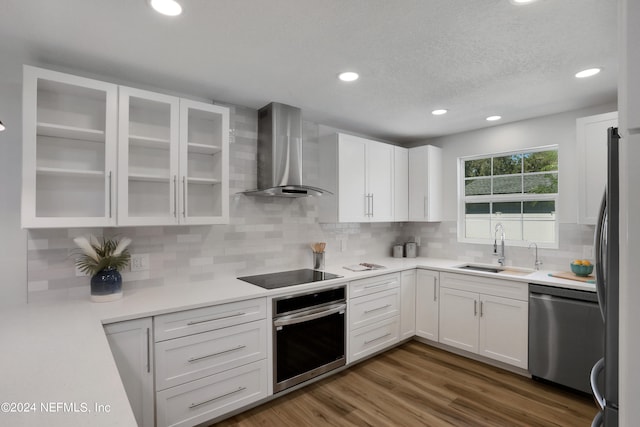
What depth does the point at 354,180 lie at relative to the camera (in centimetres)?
350

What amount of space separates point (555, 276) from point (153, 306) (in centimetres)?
323

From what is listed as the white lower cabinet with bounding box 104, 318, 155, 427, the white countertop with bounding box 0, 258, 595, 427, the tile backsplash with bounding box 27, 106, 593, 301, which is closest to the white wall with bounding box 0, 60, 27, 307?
the tile backsplash with bounding box 27, 106, 593, 301

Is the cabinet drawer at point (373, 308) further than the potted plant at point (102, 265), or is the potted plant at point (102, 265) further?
the cabinet drawer at point (373, 308)

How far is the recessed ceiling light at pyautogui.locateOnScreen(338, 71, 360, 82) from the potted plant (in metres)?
1.86

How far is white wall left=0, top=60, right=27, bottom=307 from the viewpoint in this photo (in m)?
2.00

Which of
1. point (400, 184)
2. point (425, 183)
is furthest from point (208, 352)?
point (425, 183)

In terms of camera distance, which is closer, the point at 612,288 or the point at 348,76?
the point at 612,288

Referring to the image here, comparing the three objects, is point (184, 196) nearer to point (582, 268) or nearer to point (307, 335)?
point (307, 335)

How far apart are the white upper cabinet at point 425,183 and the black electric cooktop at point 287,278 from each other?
1.60 meters

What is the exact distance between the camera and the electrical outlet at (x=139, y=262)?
242cm

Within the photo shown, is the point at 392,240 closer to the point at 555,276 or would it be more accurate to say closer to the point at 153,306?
the point at 555,276

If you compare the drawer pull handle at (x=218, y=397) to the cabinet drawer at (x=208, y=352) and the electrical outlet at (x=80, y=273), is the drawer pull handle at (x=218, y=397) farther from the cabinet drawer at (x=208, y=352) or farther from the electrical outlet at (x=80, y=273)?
the electrical outlet at (x=80, y=273)

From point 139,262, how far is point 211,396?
3.57ft

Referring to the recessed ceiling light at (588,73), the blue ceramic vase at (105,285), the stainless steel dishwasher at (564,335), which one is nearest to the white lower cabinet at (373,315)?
the stainless steel dishwasher at (564,335)
